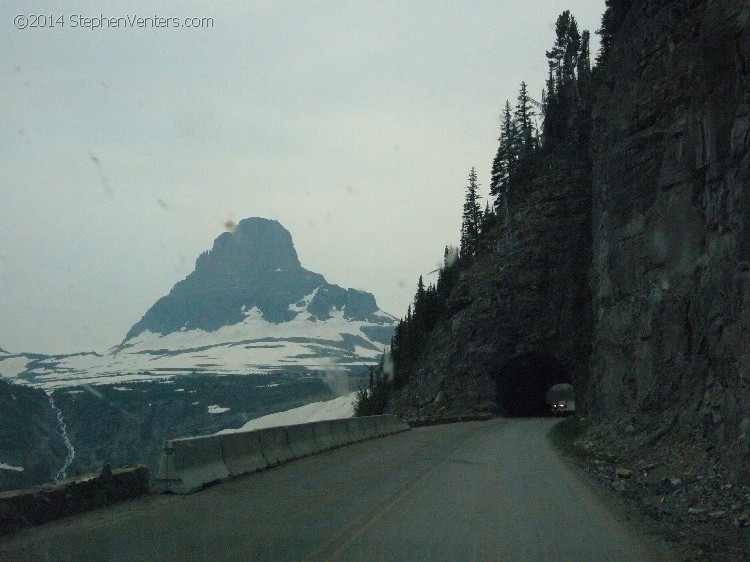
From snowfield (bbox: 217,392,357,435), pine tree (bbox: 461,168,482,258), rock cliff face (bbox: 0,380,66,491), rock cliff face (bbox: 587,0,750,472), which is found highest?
pine tree (bbox: 461,168,482,258)

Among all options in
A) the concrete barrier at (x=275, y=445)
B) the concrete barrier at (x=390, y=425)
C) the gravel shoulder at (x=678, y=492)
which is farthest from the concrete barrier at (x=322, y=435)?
the concrete barrier at (x=390, y=425)

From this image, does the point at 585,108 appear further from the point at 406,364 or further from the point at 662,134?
the point at 662,134

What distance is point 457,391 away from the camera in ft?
202

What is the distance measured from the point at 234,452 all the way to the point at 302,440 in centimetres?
558

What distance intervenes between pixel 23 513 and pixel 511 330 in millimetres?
53573

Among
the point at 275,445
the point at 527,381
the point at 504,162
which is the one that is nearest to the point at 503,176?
the point at 504,162

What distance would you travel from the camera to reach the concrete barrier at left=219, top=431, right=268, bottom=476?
15.0 m

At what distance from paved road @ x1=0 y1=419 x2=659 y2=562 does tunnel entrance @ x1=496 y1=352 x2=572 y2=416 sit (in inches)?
1828

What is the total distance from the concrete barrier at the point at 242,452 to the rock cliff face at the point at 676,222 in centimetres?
960

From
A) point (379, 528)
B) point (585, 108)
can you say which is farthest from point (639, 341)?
point (585, 108)

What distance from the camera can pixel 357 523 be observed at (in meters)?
9.85

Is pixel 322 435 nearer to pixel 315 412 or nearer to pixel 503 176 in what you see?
pixel 503 176

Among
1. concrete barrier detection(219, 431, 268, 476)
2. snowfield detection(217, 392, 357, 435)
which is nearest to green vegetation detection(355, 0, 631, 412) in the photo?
snowfield detection(217, 392, 357, 435)

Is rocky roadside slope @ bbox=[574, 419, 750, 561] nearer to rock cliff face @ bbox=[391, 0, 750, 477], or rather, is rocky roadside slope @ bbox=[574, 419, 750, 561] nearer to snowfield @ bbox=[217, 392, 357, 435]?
rock cliff face @ bbox=[391, 0, 750, 477]
